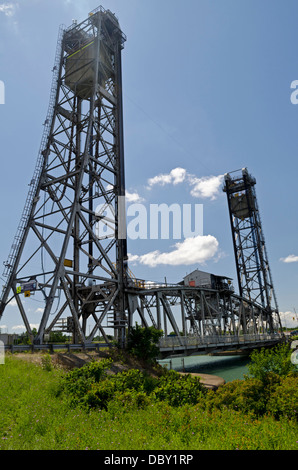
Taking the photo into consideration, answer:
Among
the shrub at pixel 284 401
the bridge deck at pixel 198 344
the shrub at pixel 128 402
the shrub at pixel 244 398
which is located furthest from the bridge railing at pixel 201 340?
the shrub at pixel 284 401

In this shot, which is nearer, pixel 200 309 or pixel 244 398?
pixel 244 398

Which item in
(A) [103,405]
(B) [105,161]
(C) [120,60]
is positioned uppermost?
(C) [120,60]

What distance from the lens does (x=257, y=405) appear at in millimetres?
10977

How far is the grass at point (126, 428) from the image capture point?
7094mm

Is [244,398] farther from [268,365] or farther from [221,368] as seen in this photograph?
[221,368]

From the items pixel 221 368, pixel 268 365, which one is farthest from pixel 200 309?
pixel 268 365

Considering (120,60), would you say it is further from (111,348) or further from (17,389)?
(17,389)

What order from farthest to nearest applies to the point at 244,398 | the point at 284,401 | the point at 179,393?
the point at 179,393 < the point at 244,398 < the point at 284,401

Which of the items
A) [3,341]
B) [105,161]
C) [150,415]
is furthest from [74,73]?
[150,415]

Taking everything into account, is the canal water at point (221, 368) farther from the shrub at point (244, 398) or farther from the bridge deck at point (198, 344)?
the shrub at point (244, 398)

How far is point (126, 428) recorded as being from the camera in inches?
331

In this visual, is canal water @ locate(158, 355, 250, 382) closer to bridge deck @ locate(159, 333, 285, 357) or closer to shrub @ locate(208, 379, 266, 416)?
bridge deck @ locate(159, 333, 285, 357)

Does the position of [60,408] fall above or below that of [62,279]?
below

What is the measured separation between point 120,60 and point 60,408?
35.6 metres
